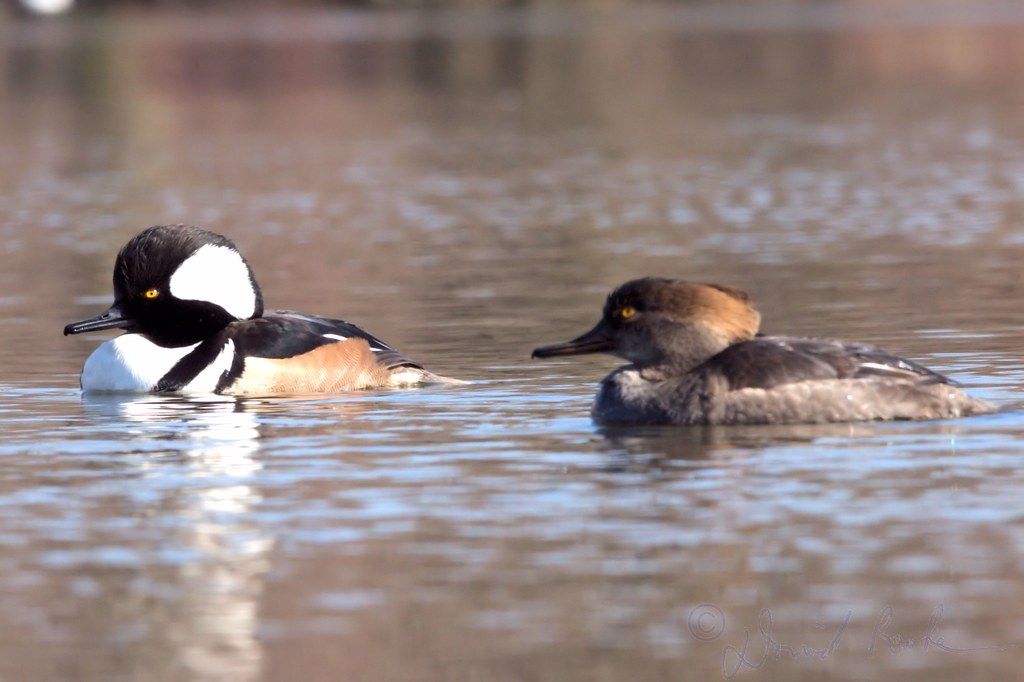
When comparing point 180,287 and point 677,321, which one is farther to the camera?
point 180,287

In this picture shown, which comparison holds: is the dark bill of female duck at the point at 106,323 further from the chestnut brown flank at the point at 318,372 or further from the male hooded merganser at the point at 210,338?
the chestnut brown flank at the point at 318,372

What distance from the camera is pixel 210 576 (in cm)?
Answer: 851

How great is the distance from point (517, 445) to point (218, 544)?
8.01 feet

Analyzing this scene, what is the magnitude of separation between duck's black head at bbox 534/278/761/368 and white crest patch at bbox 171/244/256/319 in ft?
9.59

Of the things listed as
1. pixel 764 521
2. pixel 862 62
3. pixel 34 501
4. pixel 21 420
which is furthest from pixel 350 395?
pixel 862 62

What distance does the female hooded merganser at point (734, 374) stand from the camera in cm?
1130

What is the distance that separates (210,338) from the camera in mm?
13891

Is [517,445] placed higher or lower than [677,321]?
lower

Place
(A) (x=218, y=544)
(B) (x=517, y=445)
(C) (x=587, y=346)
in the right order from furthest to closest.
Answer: (C) (x=587, y=346) < (B) (x=517, y=445) < (A) (x=218, y=544)
